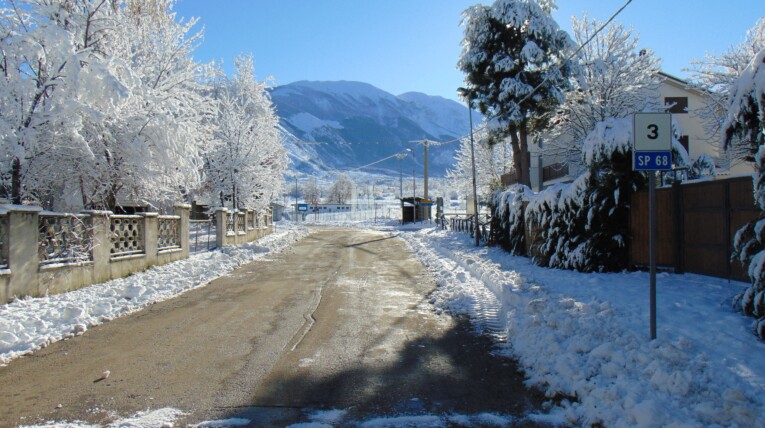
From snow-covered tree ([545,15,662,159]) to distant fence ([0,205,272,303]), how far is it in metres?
19.2

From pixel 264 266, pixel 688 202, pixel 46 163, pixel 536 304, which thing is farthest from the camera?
pixel 264 266

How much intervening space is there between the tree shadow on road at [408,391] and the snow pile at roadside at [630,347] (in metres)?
0.36

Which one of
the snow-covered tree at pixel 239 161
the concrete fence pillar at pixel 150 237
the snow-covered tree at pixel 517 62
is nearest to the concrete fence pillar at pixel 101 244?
the concrete fence pillar at pixel 150 237

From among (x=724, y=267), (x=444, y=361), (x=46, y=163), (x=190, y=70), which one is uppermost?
(x=190, y=70)

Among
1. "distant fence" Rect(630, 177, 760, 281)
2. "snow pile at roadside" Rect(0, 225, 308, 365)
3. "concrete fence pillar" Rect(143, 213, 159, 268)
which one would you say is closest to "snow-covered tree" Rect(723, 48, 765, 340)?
"distant fence" Rect(630, 177, 760, 281)

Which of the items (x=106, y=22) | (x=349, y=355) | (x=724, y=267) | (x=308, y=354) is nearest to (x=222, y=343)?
(x=308, y=354)

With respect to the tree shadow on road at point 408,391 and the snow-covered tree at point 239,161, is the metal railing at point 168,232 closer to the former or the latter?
the tree shadow on road at point 408,391

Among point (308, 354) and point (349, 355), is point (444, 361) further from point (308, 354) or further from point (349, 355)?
point (308, 354)

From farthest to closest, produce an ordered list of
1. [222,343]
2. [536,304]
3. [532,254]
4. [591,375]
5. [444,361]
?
[532,254]
[536,304]
[222,343]
[444,361]
[591,375]

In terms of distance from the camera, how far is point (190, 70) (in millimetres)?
A: 17484

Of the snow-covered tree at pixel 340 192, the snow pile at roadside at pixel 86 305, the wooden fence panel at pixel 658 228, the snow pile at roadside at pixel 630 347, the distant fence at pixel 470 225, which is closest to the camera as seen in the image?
the snow pile at roadside at pixel 630 347

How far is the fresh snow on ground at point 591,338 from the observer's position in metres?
4.25

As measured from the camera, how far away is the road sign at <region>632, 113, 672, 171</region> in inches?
234

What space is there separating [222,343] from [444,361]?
3085mm
